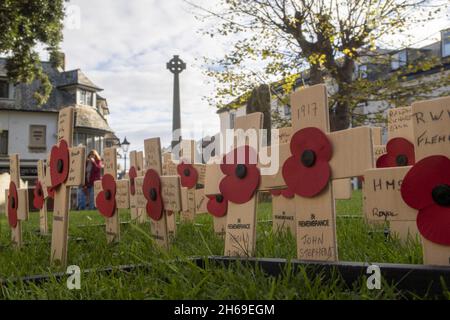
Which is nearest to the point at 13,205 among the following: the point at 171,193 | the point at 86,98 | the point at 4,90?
the point at 171,193

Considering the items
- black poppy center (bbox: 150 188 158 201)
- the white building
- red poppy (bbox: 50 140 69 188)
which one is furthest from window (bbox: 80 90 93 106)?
black poppy center (bbox: 150 188 158 201)

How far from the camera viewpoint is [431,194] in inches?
73.5

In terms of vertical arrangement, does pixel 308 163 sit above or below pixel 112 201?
above

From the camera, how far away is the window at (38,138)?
1275 inches

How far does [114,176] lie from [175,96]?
11.9 meters

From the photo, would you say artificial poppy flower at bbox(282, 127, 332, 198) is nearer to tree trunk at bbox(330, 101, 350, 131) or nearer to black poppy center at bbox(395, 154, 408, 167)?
black poppy center at bbox(395, 154, 408, 167)

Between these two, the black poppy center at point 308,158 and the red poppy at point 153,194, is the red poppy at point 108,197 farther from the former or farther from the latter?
the black poppy center at point 308,158

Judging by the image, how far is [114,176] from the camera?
13.6 feet

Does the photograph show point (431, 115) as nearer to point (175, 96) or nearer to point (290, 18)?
point (290, 18)

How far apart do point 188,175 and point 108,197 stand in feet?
4.01

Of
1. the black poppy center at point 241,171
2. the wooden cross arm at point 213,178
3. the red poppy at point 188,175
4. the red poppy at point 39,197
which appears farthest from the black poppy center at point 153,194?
the red poppy at point 39,197

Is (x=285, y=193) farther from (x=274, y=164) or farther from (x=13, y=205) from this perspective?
(x=13, y=205)

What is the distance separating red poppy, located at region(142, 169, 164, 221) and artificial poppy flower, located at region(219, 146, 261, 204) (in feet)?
1.53
